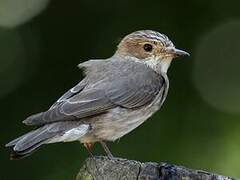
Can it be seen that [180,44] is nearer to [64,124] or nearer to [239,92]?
[239,92]

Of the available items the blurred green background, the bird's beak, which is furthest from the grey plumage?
the blurred green background

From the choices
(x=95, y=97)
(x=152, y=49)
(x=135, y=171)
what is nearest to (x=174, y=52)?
(x=152, y=49)

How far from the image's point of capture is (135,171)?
6156 millimetres

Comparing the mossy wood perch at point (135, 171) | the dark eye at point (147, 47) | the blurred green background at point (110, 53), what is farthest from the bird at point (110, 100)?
the blurred green background at point (110, 53)

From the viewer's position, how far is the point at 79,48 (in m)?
11.1

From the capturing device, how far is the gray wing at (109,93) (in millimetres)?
7539

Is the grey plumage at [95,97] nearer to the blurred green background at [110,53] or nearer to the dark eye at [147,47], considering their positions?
the dark eye at [147,47]

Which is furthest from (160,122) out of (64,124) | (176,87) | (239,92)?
(64,124)

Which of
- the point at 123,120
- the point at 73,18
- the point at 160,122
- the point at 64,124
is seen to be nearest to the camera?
the point at 64,124

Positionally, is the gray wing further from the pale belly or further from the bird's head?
the bird's head

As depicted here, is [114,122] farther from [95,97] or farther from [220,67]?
[220,67]

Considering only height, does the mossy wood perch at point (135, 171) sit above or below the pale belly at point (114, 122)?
above

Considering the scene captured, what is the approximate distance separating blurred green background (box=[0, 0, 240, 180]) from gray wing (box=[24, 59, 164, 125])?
1.76 meters

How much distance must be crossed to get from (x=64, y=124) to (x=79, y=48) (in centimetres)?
366
